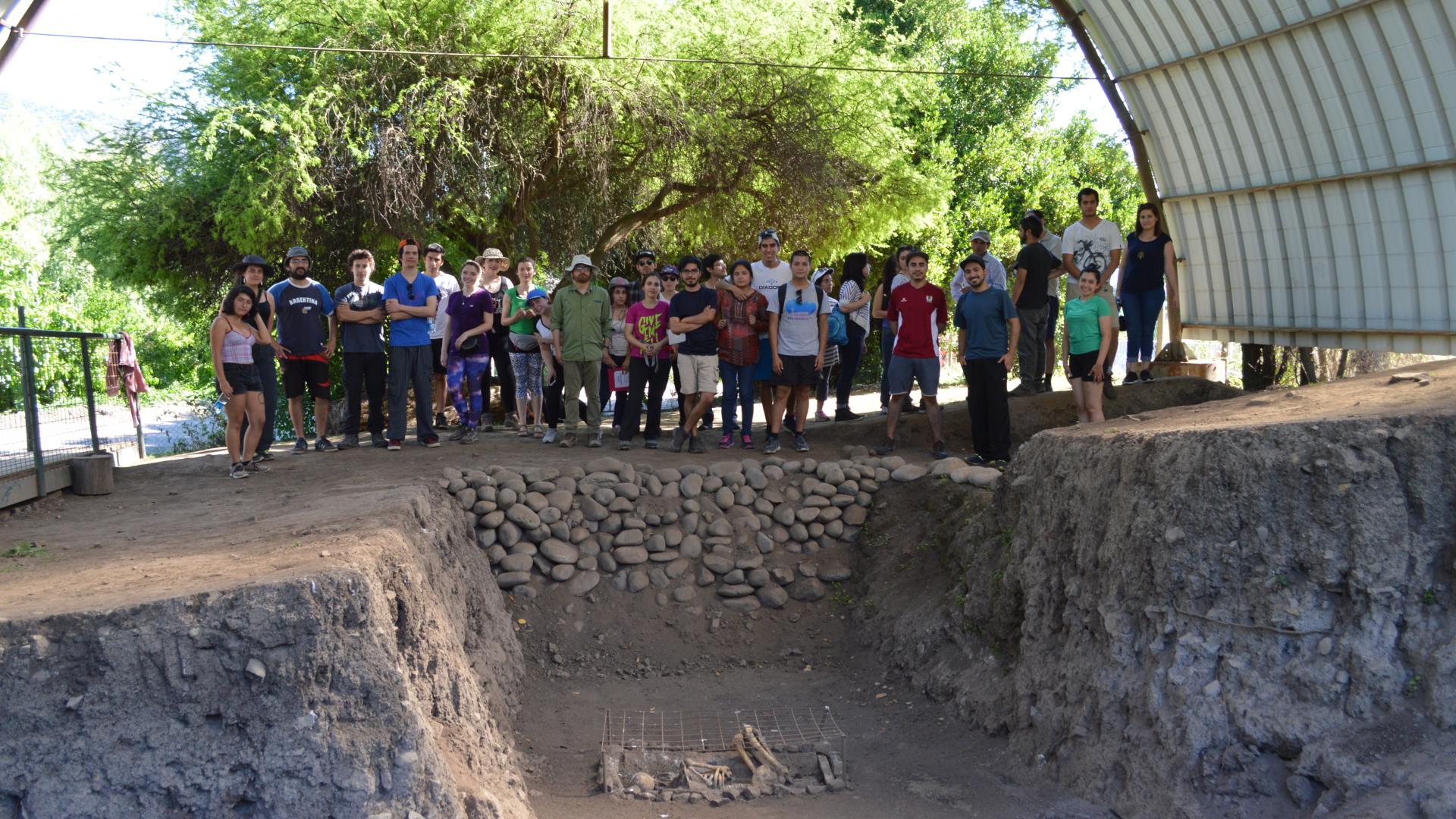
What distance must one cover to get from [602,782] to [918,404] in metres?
6.81

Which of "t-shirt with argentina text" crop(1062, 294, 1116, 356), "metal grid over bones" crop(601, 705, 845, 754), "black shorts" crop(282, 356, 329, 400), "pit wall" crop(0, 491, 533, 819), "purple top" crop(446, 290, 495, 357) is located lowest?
"metal grid over bones" crop(601, 705, 845, 754)

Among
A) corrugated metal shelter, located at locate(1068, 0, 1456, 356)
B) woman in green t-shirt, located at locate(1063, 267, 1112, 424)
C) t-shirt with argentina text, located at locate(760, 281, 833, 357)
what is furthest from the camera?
t-shirt with argentina text, located at locate(760, 281, 833, 357)

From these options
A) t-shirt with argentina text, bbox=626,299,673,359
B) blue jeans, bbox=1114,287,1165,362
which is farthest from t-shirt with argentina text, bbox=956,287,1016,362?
t-shirt with argentina text, bbox=626,299,673,359

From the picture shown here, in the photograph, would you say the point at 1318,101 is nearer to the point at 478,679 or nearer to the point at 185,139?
the point at 478,679

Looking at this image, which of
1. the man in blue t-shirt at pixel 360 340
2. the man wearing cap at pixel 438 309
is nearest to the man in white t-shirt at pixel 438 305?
the man wearing cap at pixel 438 309

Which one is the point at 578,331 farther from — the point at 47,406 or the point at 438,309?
the point at 47,406

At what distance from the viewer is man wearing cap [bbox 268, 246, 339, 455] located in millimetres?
9984

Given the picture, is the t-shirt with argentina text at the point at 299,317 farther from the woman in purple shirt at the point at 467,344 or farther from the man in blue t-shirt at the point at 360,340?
the woman in purple shirt at the point at 467,344

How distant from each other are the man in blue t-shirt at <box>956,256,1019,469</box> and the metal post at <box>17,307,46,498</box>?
734 cm

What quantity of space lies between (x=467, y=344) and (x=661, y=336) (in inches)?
72.6

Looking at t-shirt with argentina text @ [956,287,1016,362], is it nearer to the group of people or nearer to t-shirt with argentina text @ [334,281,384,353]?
the group of people

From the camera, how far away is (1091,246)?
11.0 m

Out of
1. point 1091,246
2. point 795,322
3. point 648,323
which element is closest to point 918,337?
point 795,322

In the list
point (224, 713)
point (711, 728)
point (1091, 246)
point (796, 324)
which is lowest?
point (711, 728)
